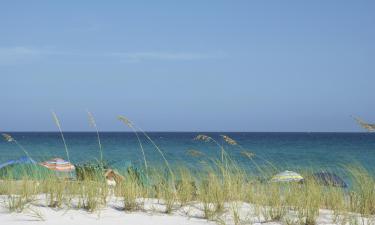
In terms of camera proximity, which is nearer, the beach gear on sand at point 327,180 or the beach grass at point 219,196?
the beach grass at point 219,196

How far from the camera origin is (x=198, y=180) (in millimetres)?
5629

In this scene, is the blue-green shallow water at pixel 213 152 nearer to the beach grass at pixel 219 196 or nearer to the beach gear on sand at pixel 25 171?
the beach gear on sand at pixel 25 171

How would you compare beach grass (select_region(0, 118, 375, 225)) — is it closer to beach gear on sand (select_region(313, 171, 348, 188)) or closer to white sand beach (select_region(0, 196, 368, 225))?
white sand beach (select_region(0, 196, 368, 225))

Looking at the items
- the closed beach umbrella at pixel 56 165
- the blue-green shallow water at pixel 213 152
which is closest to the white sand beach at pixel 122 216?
the blue-green shallow water at pixel 213 152

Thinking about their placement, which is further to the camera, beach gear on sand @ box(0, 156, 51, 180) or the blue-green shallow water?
the blue-green shallow water

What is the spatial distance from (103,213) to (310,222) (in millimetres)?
1537

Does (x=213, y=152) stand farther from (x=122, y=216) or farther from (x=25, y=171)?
(x=122, y=216)

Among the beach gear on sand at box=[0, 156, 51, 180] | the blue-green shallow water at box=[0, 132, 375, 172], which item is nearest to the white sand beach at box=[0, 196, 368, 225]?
the beach gear on sand at box=[0, 156, 51, 180]

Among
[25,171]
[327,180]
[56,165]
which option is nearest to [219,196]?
[327,180]

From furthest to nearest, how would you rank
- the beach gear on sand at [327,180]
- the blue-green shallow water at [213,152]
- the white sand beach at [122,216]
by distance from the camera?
1. the blue-green shallow water at [213,152]
2. the beach gear on sand at [327,180]
3. the white sand beach at [122,216]

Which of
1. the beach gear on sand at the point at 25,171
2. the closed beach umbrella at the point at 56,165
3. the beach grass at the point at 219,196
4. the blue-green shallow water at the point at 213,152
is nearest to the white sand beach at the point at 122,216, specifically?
the beach grass at the point at 219,196

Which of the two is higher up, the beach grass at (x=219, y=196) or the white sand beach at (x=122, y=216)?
the beach grass at (x=219, y=196)

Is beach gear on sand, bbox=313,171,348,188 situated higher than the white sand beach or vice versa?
beach gear on sand, bbox=313,171,348,188

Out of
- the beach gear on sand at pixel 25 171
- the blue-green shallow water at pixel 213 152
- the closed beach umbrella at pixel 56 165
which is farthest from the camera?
the blue-green shallow water at pixel 213 152
